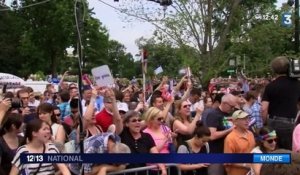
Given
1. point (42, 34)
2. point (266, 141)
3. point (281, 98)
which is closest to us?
point (266, 141)

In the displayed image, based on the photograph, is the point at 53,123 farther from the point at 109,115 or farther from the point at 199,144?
the point at 199,144

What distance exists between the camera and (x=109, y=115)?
7848 millimetres

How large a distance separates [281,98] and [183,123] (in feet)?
5.40

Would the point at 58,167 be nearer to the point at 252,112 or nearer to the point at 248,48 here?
the point at 252,112

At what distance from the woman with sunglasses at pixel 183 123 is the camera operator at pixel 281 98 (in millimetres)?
1096

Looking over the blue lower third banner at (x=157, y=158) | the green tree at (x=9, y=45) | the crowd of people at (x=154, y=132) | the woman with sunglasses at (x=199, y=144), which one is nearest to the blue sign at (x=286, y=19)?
the crowd of people at (x=154, y=132)

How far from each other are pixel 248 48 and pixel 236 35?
760mm

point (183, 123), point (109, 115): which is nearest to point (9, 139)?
point (109, 115)

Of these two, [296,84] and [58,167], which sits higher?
[296,84]

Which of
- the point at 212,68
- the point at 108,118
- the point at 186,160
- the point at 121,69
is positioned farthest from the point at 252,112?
the point at 121,69

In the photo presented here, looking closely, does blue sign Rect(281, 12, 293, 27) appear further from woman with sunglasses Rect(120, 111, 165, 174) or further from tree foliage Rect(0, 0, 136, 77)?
woman with sunglasses Rect(120, 111, 165, 174)

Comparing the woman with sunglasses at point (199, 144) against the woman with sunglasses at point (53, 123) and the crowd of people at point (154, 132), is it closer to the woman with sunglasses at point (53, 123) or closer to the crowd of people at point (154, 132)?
the crowd of people at point (154, 132)

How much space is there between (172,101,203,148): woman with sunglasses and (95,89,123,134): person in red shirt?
1200 mm

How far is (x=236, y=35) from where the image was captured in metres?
25.4
